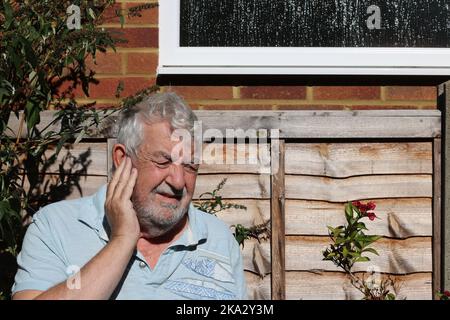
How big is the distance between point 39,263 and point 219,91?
167 centimetres

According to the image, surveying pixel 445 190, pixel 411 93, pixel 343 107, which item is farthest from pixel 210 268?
pixel 411 93

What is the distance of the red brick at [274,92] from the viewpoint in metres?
4.26

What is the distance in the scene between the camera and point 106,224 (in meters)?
3.06

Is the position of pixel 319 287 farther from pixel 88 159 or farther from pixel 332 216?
pixel 88 159

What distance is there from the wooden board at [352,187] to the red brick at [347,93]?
1.42 ft

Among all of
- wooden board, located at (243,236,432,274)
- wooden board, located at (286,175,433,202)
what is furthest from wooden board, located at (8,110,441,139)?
wooden board, located at (243,236,432,274)

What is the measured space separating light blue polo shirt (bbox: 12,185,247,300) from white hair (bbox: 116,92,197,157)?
0.79ft

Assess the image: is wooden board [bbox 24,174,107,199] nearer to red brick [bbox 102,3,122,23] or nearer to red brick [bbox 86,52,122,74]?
red brick [bbox 86,52,122,74]

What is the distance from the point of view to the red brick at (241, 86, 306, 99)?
4258mm

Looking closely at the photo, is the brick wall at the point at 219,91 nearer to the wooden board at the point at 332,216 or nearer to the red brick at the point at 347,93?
the red brick at the point at 347,93

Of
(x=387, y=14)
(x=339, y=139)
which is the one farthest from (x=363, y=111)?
(x=387, y=14)

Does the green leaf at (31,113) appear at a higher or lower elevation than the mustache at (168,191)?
higher

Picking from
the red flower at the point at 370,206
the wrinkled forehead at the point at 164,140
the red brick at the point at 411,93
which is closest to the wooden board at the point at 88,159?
the wrinkled forehead at the point at 164,140

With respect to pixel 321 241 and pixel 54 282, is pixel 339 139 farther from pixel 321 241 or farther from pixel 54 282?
pixel 54 282
